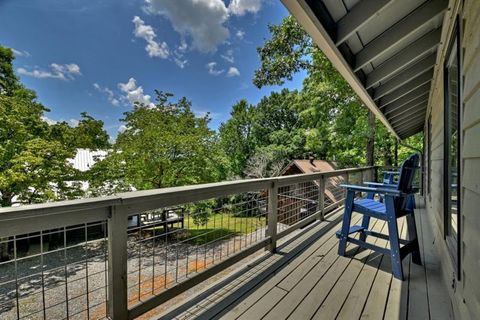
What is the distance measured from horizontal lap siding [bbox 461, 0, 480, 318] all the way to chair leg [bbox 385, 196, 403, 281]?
3.18ft

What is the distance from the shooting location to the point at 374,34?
7.97ft

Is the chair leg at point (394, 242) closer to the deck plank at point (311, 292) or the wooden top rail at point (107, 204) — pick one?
the deck plank at point (311, 292)

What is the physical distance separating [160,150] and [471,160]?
9736mm

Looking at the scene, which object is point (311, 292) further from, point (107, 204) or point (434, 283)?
point (107, 204)

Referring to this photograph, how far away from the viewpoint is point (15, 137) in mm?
7402

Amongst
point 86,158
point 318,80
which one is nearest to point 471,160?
point 318,80

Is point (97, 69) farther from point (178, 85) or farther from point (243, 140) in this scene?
point (243, 140)

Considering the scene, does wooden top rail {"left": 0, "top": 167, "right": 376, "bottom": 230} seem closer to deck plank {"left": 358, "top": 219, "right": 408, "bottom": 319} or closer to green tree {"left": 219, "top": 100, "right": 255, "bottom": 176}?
deck plank {"left": 358, "top": 219, "right": 408, "bottom": 319}

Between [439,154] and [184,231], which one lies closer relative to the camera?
[439,154]

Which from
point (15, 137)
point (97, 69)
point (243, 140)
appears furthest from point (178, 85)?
point (15, 137)

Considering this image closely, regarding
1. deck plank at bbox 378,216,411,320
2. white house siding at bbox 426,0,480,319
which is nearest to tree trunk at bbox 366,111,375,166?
deck plank at bbox 378,216,411,320

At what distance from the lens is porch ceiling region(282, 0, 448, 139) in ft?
5.87

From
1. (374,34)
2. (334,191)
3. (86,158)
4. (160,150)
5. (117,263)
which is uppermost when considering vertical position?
(374,34)

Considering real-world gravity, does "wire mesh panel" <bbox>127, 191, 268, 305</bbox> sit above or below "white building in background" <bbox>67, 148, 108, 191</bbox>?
below
